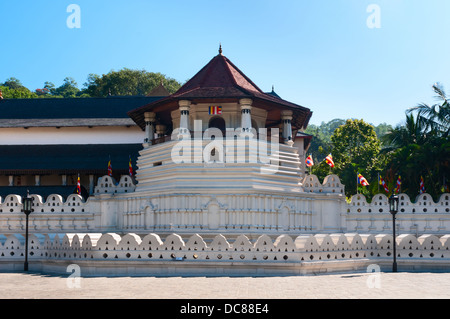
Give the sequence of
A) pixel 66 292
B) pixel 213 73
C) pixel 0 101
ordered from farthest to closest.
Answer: pixel 0 101
pixel 213 73
pixel 66 292

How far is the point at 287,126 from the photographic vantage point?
34812mm

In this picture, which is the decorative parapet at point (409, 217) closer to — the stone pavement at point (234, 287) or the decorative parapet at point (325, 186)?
the decorative parapet at point (325, 186)

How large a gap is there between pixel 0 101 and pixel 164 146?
24.9 meters

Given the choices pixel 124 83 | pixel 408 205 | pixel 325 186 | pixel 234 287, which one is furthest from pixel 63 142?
pixel 124 83

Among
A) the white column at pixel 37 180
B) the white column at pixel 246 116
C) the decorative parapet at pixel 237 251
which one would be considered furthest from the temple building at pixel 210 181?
the decorative parapet at pixel 237 251

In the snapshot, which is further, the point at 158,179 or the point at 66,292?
the point at 158,179

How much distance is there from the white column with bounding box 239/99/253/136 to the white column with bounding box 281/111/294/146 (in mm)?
3289

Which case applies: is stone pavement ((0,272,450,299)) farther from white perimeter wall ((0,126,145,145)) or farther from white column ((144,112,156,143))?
white perimeter wall ((0,126,145,145))

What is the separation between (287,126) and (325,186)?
423cm

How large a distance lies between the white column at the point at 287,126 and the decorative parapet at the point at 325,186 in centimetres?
253
